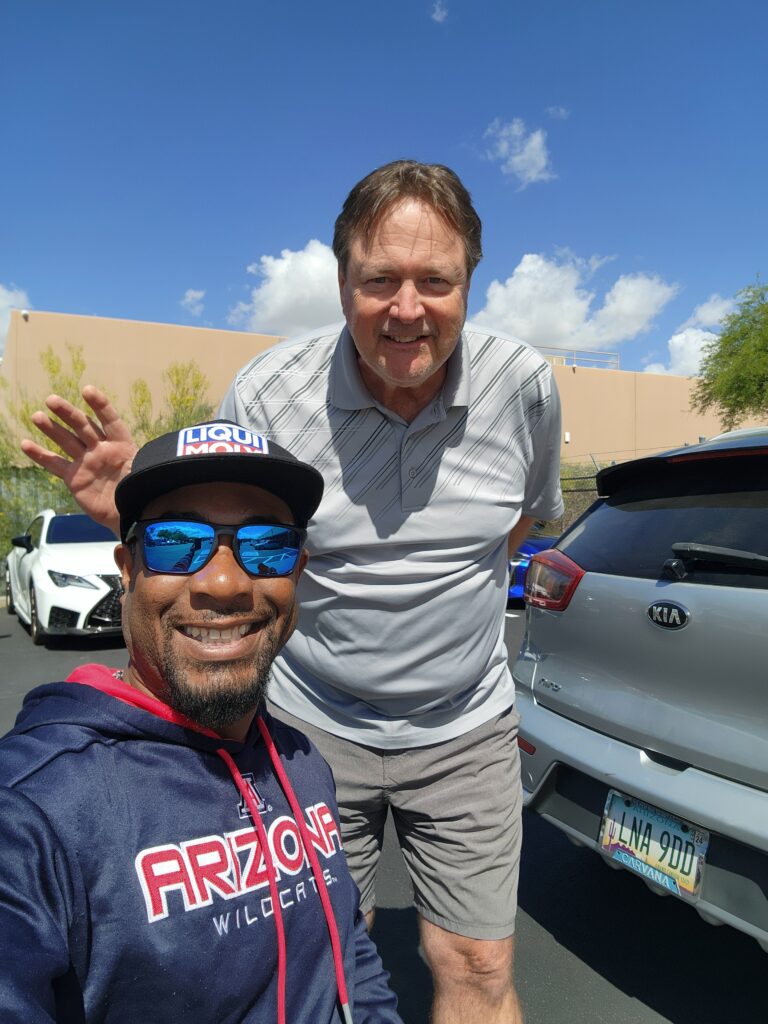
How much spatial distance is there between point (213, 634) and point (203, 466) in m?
0.31

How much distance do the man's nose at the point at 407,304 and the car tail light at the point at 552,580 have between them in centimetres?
136

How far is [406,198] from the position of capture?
193 centimetres

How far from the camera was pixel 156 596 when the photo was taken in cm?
140

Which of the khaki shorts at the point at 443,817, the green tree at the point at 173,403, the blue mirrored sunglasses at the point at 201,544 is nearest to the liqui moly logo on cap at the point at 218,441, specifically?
the blue mirrored sunglasses at the point at 201,544

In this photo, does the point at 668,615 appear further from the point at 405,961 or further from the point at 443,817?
the point at 405,961

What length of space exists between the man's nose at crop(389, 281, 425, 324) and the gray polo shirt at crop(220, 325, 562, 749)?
8.8 inches

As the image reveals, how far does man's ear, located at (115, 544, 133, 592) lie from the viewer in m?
1.47

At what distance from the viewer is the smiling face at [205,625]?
4.49 feet

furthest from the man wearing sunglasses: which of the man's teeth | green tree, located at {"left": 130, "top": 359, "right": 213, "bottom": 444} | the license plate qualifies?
green tree, located at {"left": 130, "top": 359, "right": 213, "bottom": 444}

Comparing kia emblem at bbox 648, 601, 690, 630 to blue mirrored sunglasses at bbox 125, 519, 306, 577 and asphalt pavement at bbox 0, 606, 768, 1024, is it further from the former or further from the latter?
blue mirrored sunglasses at bbox 125, 519, 306, 577

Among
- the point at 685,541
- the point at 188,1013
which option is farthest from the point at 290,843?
the point at 685,541

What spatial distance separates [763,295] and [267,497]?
25.9m

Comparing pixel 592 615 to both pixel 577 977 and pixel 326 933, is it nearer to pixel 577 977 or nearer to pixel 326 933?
pixel 577 977

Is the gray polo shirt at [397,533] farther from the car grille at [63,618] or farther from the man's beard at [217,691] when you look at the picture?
the car grille at [63,618]
